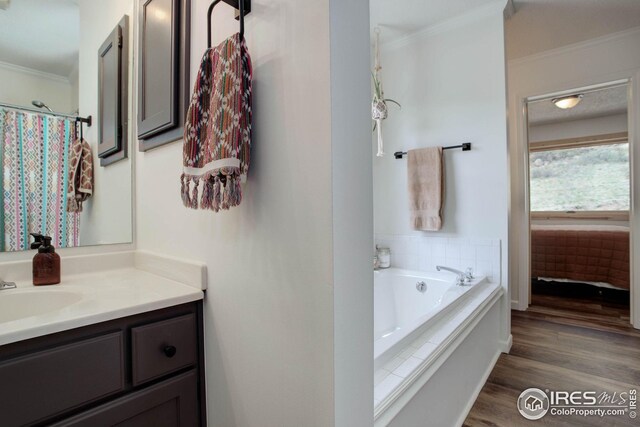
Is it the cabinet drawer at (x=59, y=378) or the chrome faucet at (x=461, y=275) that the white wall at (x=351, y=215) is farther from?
the chrome faucet at (x=461, y=275)

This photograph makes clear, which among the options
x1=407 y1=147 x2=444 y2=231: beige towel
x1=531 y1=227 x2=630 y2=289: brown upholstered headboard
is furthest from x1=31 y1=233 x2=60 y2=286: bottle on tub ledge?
x1=531 y1=227 x2=630 y2=289: brown upholstered headboard

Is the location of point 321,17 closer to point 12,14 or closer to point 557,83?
point 12,14

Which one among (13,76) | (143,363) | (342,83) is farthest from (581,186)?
(13,76)

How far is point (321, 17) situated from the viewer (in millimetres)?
614

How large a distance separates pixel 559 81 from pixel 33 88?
12.5 ft

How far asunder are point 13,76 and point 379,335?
2.40 m

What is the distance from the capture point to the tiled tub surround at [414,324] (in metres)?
1.00

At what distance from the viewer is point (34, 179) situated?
1.17m

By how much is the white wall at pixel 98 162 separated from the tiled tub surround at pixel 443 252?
6.55ft

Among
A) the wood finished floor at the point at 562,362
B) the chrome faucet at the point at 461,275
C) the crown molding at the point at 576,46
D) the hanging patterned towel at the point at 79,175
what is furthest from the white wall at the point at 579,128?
the hanging patterned towel at the point at 79,175

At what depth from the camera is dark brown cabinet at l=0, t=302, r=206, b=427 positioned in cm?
66

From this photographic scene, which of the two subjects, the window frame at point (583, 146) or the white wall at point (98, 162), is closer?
the white wall at point (98, 162)

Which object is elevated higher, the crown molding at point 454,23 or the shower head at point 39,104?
the crown molding at point 454,23

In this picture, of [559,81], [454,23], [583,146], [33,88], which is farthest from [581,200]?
[33,88]
